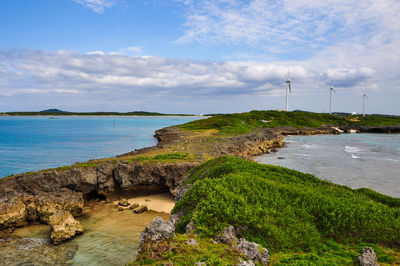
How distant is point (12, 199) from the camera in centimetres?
2128

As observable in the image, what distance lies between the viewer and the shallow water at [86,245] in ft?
53.8

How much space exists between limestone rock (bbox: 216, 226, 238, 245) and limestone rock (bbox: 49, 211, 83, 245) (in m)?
13.9

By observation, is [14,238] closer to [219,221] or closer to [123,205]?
[123,205]

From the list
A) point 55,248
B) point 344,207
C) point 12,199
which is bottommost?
point 55,248

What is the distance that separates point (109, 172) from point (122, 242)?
10.7m

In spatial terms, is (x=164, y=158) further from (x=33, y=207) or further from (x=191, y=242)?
(x=191, y=242)

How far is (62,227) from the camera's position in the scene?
1881 centimetres

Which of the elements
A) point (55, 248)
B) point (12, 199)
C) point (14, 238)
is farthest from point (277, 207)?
point (12, 199)

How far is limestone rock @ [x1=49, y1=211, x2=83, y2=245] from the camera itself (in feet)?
60.1

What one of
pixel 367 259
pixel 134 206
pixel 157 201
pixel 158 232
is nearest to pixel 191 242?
pixel 158 232

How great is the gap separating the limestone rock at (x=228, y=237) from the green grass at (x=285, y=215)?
0.27m

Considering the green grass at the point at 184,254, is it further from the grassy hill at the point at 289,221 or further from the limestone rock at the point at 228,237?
the limestone rock at the point at 228,237

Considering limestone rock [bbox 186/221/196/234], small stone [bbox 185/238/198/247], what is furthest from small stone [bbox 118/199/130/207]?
small stone [bbox 185/238/198/247]

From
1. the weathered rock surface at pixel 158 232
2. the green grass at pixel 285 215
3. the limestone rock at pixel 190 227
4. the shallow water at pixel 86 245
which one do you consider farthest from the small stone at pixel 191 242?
the shallow water at pixel 86 245
